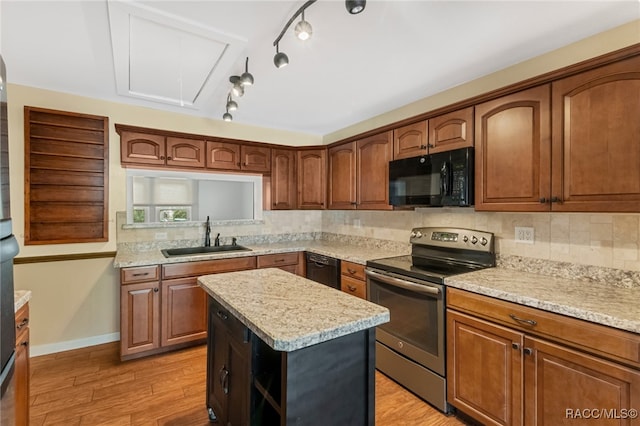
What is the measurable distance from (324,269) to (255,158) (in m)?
1.57

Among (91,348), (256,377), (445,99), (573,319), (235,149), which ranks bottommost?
(91,348)

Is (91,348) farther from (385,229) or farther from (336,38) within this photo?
(336,38)

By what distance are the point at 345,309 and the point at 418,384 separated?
1.33 meters

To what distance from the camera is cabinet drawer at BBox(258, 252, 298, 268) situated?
3.25 metres

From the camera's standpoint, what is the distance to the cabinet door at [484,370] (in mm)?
1665

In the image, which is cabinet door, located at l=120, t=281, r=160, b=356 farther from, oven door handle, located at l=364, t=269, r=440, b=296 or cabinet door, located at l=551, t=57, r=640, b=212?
cabinet door, located at l=551, t=57, r=640, b=212

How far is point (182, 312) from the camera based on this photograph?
9.32 feet

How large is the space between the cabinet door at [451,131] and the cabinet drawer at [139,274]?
8.77 ft

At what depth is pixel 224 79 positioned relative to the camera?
8.18 ft

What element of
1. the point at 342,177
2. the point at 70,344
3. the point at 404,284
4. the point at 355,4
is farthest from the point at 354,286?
the point at 70,344

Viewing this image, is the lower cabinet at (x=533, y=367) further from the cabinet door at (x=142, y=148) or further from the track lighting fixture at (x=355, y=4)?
the cabinet door at (x=142, y=148)

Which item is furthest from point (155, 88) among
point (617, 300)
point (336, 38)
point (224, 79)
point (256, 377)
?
point (617, 300)

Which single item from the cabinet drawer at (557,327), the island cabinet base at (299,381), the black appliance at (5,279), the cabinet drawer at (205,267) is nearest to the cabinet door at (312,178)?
the cabinet drawer at (205,267)

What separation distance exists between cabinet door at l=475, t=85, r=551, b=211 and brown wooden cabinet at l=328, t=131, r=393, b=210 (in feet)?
2.92
